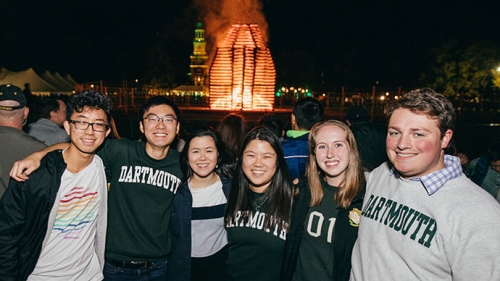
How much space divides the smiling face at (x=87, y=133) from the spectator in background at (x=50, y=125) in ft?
8.40

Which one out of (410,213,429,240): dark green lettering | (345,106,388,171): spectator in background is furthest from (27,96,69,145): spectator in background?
(410,213,429,240): dark green lettering

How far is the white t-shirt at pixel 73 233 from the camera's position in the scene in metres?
2.72

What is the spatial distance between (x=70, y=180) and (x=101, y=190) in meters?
0.27

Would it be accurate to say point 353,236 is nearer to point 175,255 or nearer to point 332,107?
point 175,255

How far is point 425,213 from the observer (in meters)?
2.12

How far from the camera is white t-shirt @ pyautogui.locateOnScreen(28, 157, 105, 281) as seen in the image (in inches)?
107

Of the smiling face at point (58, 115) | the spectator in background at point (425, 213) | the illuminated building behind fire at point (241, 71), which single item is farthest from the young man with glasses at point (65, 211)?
the illuminated building behind fire at point (241, 71)

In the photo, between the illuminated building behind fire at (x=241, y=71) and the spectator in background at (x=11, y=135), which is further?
the illuminated building behind fire at (x=241, y=71)

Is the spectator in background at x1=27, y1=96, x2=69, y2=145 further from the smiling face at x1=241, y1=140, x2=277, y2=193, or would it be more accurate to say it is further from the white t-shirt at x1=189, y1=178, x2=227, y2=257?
the smiling face at x1=241, y1=140, x2=277, y2=193

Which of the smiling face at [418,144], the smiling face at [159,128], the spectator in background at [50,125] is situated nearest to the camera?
the smiling face at [418,144]

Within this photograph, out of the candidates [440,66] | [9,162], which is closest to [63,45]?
[440,66]

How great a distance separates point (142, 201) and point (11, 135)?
4.79 ft

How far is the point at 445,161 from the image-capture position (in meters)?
2.26

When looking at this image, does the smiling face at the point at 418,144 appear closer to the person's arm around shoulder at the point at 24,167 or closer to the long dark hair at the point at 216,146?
the long dark hair at the point at 216,146
